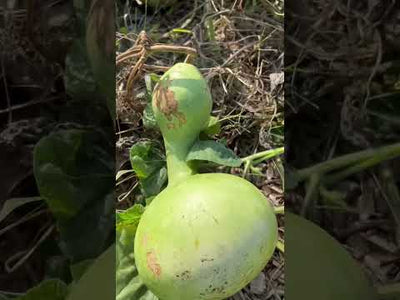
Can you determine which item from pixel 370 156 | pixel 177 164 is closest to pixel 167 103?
pixel 177 164

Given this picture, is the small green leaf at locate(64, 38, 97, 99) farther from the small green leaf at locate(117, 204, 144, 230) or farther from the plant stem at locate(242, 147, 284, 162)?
the plant stem at locate(242, 147, 284, 162)

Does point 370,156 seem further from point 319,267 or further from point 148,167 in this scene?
point 148,167

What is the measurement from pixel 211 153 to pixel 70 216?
24cm

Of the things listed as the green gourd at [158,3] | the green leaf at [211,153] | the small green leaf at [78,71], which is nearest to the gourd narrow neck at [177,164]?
the green leaf at [211,153]

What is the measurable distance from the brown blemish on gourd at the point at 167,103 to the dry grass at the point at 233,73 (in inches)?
6.4

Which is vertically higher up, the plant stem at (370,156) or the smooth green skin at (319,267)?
the plant stem at (370,156)

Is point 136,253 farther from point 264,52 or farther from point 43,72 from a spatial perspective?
point 264,52

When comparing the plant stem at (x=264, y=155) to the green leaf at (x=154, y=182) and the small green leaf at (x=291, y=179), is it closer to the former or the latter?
the green leaf at (x=154, y=182)

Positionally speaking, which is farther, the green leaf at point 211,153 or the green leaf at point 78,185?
the green leaf at point 211,153

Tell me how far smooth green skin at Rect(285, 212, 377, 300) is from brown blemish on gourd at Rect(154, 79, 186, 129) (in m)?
0.21

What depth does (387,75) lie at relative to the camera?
656 millimetres

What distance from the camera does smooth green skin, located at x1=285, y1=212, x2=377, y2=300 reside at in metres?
0.69

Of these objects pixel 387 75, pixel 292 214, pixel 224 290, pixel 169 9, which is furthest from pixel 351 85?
pixel 169 9

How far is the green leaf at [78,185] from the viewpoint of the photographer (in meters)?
0.66
